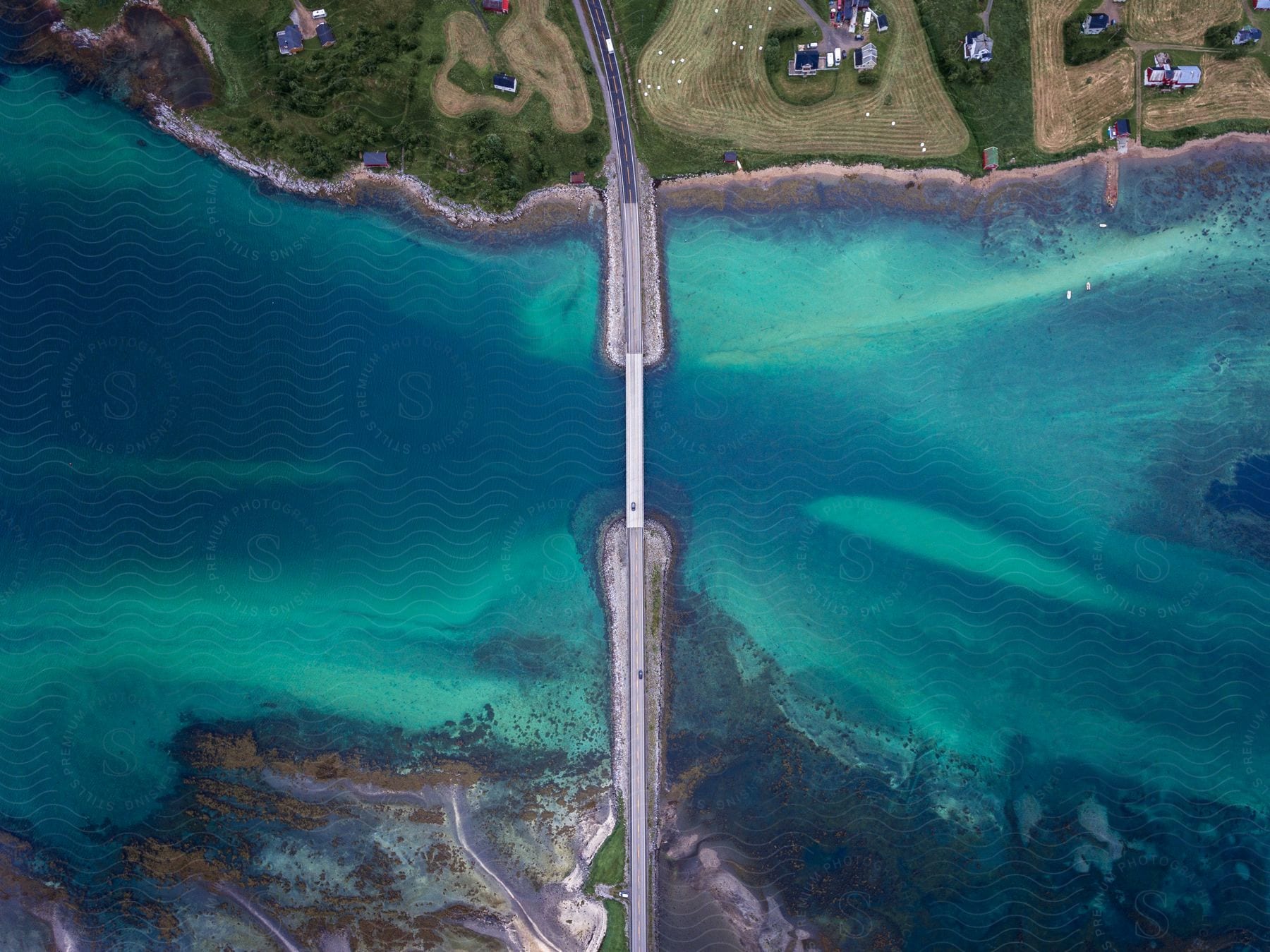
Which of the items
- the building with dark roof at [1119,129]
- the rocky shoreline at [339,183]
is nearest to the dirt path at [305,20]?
the rocky shoreline at [339,183]

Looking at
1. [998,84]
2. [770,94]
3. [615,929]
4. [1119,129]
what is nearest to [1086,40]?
[1119,129]

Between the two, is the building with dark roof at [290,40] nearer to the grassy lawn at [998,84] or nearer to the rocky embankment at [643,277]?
the rocky embankment at [643,277]

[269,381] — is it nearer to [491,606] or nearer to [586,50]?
[491,606]

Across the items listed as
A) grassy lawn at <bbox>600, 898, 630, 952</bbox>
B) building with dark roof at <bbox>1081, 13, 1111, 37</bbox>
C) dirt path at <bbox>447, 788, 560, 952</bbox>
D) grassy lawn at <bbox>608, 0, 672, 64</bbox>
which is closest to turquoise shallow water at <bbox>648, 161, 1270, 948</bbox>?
grassy lawn at <bbox>600, 898, 630, 952</bbox>

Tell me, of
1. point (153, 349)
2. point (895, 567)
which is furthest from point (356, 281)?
point (895, 567)

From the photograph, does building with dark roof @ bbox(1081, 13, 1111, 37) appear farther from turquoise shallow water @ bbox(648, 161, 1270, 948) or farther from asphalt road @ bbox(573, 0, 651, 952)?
asphalt road @ bbox(573, 0, 651, 952)

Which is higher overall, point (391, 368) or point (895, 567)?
point (391, 368)
